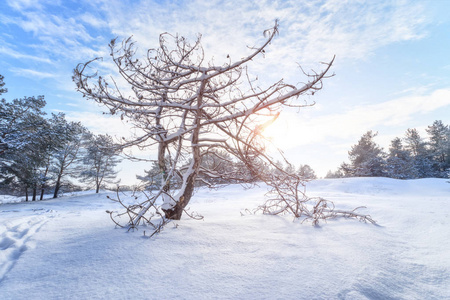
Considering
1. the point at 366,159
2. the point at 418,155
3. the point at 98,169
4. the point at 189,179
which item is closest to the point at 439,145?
the point at 418,155

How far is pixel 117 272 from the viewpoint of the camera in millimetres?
1261

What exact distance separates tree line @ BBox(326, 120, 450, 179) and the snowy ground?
27.0m

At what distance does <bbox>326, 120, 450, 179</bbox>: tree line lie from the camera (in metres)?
26.9

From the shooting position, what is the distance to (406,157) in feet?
98.1

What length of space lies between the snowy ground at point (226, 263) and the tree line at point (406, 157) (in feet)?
88.4

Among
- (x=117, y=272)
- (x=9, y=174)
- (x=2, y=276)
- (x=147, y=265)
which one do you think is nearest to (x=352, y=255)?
(x=147, y=265)

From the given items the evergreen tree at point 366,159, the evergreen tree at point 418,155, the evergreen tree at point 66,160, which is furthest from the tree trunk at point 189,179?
the evergreen tree at point 418,155

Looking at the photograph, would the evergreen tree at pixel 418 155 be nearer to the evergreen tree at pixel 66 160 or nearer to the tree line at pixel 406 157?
the tree line at pixel 406 157

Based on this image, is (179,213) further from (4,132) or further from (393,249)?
(4,132)

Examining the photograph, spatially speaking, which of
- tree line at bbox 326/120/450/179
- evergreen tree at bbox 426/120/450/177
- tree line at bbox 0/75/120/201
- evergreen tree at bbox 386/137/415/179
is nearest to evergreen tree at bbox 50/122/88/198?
tree line at bbox 0/75/120/201

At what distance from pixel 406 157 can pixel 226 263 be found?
130 ft

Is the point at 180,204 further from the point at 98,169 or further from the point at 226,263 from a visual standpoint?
the point at 98,169

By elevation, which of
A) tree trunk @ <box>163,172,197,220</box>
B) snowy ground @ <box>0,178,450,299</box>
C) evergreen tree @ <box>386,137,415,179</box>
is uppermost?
evergreen tree @ <box>386,137,415,179</box>

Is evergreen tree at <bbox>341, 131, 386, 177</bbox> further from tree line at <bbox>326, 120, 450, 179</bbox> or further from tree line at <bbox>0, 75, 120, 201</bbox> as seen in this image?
tree line at <bbox>0, 75, 120, 201</bbox>
